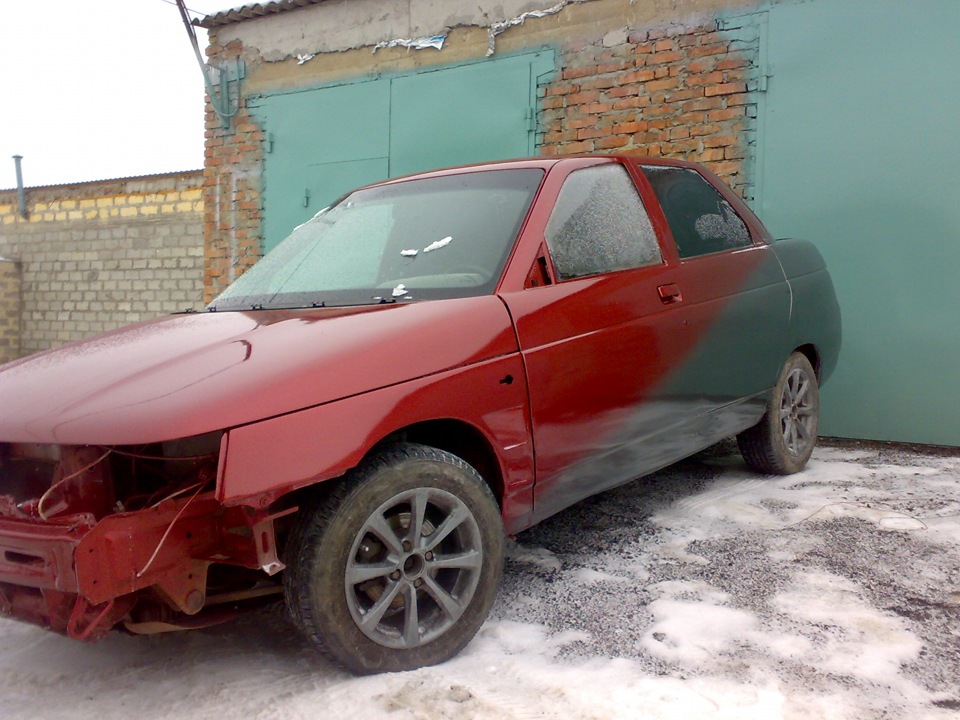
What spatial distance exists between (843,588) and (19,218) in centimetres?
1343

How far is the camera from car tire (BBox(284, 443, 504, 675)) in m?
2.27

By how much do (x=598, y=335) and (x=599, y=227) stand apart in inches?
20.0

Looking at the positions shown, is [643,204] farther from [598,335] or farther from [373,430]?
[373,430]

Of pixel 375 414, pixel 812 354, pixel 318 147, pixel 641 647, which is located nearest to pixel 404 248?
pixel 375 414

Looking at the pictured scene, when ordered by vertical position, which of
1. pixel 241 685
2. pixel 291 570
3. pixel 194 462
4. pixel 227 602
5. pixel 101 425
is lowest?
pixel 241 685

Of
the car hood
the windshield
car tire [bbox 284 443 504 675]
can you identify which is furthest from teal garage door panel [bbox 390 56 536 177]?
car tire [bbox 284 443 504 675]

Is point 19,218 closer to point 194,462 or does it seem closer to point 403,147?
point 403,147

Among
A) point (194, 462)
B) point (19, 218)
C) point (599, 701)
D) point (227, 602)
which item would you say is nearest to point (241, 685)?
point (227, 602)

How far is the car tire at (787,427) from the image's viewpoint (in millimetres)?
4457

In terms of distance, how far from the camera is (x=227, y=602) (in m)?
2.46

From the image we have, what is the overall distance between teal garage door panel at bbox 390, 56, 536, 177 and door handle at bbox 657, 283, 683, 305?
360 centimetres

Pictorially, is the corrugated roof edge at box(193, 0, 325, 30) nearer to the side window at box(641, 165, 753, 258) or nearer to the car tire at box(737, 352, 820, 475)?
the side window at box(641, 165, 753, 258)

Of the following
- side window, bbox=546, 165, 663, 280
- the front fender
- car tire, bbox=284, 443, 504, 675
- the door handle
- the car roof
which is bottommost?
car tire, bbox=284, 443, 504, 675

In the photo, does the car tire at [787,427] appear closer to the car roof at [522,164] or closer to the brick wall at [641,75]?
the car roof at [522,164]
